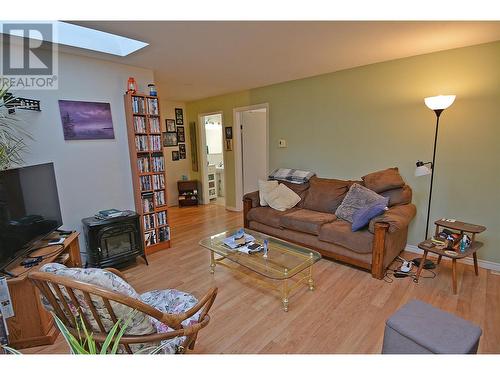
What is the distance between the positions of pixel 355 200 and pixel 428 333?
1.90 metres

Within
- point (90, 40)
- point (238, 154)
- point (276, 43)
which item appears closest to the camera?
point (276, 43)

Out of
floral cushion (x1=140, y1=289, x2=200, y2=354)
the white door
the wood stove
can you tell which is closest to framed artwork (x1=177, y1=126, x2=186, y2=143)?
the white door

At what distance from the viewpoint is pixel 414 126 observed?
119 inches

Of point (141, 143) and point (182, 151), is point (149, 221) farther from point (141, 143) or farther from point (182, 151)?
point (182, 151)

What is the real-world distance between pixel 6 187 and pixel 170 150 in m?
3.90

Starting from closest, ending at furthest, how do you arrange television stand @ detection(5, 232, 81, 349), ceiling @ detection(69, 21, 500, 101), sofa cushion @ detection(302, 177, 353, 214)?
television stand @ detection(5, 232, 81, 349)
ceiling @ detection(69, 21, 500, 101)
sofa cushion @ detection(302, 177, 353, 214)

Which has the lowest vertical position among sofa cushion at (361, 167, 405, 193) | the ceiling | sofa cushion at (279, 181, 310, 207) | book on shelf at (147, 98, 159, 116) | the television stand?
the television stand

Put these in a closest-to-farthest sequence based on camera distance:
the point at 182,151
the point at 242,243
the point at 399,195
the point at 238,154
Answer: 1. the point at 242,243
2. the point at 399,195
3. the point at 238,154
4. the point at 182,151

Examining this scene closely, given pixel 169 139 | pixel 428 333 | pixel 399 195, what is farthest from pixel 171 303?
pixel 169 139

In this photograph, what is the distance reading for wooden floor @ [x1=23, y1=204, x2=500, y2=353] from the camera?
1.78m

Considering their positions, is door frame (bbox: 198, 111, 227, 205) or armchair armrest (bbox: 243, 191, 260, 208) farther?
door frame (bbox: 198, 111, 227, 205)

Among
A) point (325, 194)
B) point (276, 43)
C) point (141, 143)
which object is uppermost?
point (276, 43)

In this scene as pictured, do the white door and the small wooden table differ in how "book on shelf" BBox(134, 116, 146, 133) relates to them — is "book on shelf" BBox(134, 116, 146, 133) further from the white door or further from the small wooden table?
the small wooden table
